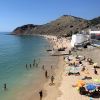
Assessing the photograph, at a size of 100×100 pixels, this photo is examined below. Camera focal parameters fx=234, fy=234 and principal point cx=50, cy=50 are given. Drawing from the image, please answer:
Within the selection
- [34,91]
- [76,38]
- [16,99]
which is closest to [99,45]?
[76,38]

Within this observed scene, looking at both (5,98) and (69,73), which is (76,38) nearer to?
(69,73)

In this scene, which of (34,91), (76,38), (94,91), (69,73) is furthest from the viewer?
(76,38)

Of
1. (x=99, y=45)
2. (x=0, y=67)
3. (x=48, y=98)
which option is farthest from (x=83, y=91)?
(x=99, y=45)

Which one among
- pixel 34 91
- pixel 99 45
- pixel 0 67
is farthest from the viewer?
pixel 99 45

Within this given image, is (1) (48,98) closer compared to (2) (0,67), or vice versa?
(1) (48,98)

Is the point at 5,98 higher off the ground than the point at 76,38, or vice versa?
the point at 76,38

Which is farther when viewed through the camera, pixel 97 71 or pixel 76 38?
pixel 76 38

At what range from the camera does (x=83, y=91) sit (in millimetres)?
31766

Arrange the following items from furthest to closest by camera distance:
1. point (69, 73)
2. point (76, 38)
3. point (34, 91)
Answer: point (76, 38), point (69, 73), point (34, 91)

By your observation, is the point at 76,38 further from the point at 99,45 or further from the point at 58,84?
the point at 58,84

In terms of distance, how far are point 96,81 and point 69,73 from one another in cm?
761

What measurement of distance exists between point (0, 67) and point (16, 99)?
81.3ft

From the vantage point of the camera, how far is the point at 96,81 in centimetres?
3731

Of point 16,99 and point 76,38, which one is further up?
point 76,38
